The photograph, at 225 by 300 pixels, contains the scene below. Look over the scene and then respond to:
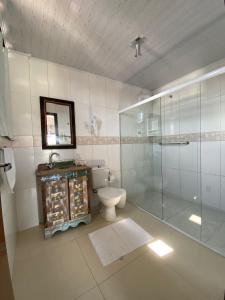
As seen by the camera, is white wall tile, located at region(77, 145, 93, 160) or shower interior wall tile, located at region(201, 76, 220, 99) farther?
white wall tile, located at region(77, 145, 93, 160)

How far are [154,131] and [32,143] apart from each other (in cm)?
225

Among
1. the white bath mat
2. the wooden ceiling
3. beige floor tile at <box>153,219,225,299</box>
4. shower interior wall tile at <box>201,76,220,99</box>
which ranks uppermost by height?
the wooden ceiling

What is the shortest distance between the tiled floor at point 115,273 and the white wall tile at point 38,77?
200 cm

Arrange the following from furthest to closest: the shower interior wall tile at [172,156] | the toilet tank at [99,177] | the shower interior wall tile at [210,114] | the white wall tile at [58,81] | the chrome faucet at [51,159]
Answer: the shower interior wall tile at [172,156] < the toilet tank at [99,177] < the shower interior wall tile at [210,114] < the white wall tile at [58,81] < the chrome faucet at [51,159]

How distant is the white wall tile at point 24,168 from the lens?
71.5 inches

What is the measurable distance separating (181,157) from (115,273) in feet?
7.10

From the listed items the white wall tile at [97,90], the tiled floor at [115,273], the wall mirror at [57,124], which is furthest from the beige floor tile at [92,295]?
the white wall tile at [97,90]

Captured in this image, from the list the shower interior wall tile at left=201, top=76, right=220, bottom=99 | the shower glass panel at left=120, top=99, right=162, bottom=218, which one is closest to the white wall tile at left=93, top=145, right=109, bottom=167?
the shower glass panel at left=120, top=99, right=162, bottom=218

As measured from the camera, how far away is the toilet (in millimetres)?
1947

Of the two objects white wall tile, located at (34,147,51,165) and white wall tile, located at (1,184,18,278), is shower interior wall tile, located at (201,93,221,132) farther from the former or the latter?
white wall tile, located at (1,184,18,278)

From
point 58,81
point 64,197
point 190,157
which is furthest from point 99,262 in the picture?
point 58,81

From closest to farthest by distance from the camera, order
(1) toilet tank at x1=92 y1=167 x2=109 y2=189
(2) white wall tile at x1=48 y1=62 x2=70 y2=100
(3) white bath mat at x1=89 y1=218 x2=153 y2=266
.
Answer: (3) white bath mat at x1=89 y1=218 x2=153 y2=266
(2) white wall tile at x1=48 y1=62 x2=70 y2=100
(1) toilet tank at x1=92 y1=167 x2=109 y2=189

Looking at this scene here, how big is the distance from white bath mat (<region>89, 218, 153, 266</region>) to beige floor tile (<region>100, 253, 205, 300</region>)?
19 centimetres

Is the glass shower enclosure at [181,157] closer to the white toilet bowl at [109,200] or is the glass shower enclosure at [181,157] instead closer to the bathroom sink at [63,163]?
the white toilet bowl at [109,200]
